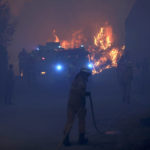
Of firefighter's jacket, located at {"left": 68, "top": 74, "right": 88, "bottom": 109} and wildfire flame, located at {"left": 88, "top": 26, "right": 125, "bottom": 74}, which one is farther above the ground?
wildfire flame, located at {"left": 88, "top": 26, "right": 125, "bottom": 74}

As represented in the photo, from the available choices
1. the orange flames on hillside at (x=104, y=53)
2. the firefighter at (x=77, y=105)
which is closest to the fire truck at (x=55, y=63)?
the orange flames on hillside at (x=104, y=53)

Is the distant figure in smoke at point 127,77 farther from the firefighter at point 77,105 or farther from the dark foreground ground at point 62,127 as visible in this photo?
the firefighter at point 77,105

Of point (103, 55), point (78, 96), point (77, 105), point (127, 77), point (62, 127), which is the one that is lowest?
point (62, 127)

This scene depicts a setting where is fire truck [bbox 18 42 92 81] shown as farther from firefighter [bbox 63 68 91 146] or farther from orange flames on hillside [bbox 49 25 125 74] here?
firefighter [bbox 63 68 91 146]

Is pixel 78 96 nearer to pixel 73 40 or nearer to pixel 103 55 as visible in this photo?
pixel 103 55

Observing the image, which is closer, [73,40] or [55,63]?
[55,63]

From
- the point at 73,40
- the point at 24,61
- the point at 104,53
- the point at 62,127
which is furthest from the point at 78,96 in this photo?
the point at 73,40

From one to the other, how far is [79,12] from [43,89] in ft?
134

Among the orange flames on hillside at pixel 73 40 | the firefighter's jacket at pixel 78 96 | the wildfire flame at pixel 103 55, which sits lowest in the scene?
the firefighter's jacket at pixel 78 96

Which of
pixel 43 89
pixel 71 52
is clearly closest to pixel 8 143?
pixel 43 89

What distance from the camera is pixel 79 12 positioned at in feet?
201

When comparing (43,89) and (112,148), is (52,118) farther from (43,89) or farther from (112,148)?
(43,89)

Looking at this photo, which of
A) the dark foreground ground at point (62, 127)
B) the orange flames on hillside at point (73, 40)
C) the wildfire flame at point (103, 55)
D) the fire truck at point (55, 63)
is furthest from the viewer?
the orange flames on hillside at point (73, 40)

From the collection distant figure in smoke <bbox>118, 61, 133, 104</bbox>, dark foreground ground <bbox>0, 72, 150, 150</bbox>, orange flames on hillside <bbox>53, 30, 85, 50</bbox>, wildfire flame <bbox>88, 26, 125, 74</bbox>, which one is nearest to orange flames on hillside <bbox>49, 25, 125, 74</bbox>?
wildfire flame <bbox>88, 26, 125, 74</bbox>
